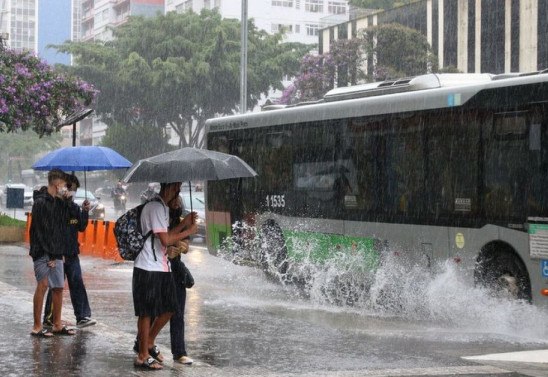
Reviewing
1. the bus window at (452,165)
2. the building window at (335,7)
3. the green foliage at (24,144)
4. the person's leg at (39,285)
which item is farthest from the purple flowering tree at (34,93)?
the building window at (335,7)

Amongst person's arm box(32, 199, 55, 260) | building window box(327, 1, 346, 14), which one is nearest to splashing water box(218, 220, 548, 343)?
person's arm box(32, 199, 55, 260)

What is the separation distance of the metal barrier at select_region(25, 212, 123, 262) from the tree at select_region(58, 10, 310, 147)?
35213 millimetres

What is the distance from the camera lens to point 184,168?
352 inches

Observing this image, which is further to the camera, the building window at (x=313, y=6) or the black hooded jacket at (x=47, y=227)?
the building window at (x=313, y=6)

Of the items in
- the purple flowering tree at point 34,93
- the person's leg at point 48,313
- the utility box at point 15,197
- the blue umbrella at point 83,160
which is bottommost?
the person's leg at point 48,313

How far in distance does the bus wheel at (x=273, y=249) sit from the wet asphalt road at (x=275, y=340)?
119 centimetres

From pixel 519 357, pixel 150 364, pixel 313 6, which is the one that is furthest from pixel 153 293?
→ pixel 313 6

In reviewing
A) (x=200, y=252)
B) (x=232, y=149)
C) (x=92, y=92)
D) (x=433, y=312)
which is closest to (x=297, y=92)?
(x=92, y=92)

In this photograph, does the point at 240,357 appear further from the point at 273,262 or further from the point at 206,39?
the point at 206,39

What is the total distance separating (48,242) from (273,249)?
24.1 feet

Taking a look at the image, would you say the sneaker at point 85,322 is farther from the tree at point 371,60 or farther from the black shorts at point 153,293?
the tree at point 371,60

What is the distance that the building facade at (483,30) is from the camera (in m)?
48.3

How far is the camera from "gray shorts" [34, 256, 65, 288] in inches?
422

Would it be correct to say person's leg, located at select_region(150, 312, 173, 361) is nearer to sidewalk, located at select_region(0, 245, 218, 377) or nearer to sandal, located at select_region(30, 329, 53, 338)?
sidewalk, located at select_region(0, 245, 218, 377)
